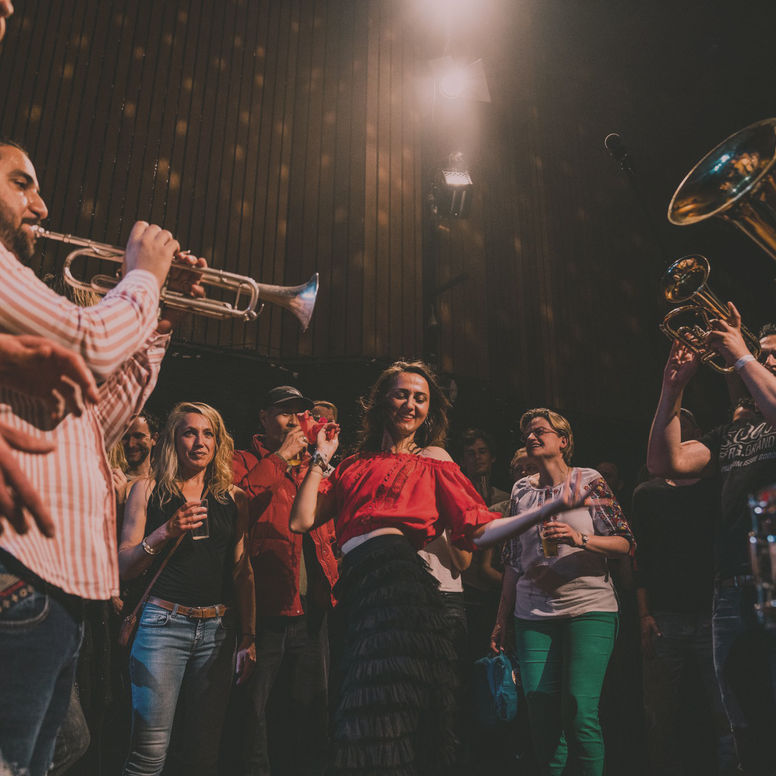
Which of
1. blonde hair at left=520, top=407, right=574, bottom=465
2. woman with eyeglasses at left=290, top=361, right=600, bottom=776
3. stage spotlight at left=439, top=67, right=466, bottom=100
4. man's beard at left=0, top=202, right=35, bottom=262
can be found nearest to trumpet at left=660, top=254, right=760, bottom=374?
blonde hair at left=520, top=407, right=574, bottom=465

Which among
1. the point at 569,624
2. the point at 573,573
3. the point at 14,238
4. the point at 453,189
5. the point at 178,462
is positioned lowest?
the point at 569,624

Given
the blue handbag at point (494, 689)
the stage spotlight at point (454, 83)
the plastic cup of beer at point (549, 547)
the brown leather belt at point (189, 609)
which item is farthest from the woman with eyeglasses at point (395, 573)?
the stage spotlight at point (454, 83)

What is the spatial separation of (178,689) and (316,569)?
96 centimetres

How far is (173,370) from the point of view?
5.07 m

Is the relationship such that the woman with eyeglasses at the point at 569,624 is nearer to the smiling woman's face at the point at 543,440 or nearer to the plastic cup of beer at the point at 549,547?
the plastic cup of beer at the point at 549,547

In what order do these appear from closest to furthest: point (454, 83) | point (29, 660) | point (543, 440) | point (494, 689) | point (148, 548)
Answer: point (29, 660) < point (148, 548) < point (494, 689) < point (543, 440) < point (454, 83)

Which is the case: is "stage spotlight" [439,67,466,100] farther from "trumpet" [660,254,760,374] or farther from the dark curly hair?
the dark curly hair

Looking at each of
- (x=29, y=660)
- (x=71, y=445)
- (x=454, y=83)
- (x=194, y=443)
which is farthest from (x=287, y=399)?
(x=454, y=83)

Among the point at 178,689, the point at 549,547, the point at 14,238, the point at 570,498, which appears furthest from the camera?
the point at 549,547

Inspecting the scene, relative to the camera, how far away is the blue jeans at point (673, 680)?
302 centimetres

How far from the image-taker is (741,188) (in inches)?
92.4

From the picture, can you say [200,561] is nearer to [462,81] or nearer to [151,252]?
[151,252]

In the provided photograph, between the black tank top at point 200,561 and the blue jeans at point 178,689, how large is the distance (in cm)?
9

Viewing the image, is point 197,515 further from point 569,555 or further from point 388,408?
point 569,555
